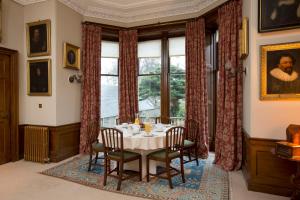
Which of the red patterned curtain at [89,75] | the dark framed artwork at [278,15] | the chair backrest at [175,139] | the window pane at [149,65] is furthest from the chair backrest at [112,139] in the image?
the window pane at [149,65]

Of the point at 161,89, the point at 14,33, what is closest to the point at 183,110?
the point at 161,89

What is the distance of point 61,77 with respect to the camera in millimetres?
5043

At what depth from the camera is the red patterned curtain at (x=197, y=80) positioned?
5211 millimetres

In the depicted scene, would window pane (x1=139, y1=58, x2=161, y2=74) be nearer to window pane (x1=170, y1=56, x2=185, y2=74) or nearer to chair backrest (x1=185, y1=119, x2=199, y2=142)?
window pane (x1=170, y1=56, x2=185, y2=74)

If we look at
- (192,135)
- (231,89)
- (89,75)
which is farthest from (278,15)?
(89,75)

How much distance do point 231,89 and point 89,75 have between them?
3654mm

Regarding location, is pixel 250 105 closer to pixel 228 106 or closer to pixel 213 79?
pixel 228 106

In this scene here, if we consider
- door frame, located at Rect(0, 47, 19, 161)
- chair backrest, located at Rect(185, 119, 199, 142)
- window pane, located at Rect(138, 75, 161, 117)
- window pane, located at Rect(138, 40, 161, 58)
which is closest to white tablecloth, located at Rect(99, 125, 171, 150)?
chair backrest, located at Rect(185, 119, 199, 142)

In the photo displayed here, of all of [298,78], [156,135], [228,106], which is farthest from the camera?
[228,106]

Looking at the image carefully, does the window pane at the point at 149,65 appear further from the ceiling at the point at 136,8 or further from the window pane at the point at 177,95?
the ceiling at the point at 136,8

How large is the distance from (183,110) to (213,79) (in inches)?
47.1

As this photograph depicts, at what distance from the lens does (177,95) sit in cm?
609

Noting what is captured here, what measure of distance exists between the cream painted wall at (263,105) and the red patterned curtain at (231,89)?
77cm

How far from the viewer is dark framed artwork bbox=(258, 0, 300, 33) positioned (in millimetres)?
3066
